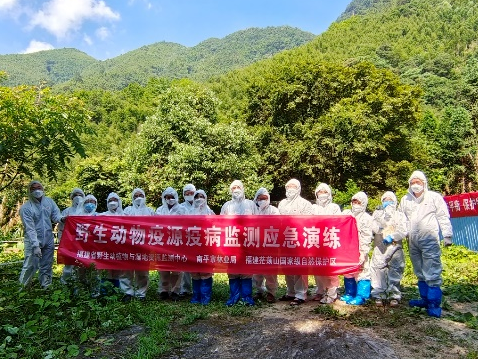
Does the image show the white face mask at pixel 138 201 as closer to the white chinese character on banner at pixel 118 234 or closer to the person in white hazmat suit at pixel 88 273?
the white chinese character on banner at pixel 118 234

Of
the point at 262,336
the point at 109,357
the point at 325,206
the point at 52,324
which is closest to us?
the point at 109,357

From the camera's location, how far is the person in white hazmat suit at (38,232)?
6.56m

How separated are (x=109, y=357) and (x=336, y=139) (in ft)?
61.1

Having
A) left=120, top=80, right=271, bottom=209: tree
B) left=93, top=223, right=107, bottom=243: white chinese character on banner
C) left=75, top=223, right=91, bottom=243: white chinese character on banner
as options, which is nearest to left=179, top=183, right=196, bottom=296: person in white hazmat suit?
left=93, top=223, right=107, bottom=243: white chinese character on banner

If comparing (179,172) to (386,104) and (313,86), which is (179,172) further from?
(386,104)

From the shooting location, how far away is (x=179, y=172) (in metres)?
16.8

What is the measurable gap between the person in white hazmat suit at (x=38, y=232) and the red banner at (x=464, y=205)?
1011cm

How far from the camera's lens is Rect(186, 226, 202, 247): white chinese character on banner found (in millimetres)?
6062

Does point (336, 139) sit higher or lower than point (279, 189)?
higher

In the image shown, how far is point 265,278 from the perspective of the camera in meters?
6.23

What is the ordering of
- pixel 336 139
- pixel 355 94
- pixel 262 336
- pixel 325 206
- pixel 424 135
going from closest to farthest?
pixel 262 336 < pixel 325 206 < pixel 336 139 < pixel 355 94 < pixel 424 135

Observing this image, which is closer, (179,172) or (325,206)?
(325,206)

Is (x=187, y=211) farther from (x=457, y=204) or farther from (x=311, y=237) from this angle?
(x=457, y=204)

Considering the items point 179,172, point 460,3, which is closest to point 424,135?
point 179,172
